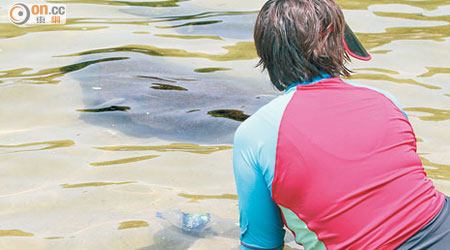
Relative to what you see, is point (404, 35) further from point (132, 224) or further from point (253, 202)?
point (253, 202)

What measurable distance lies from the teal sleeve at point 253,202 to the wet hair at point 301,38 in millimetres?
293

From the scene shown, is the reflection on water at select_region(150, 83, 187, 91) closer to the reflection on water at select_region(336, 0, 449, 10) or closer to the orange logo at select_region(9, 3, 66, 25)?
the orange logo at select_region(9, 3, 66, 25)

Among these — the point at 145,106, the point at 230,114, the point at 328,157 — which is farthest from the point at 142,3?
the point at 328,157

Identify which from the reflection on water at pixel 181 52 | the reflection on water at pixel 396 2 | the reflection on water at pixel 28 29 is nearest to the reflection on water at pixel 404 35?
the reflection on water at pixel 396 2

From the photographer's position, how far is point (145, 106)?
5.02m

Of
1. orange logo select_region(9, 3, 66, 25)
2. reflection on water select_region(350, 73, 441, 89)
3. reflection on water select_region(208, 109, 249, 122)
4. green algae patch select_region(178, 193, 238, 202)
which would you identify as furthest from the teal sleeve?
orange logo select_region(9, 3, 66, 25)

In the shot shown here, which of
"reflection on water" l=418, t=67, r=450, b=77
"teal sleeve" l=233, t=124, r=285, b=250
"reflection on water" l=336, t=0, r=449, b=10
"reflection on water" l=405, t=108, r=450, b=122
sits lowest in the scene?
"reflection on water" l=405, t=108, r=450, b=122

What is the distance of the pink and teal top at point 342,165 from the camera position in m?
2.04

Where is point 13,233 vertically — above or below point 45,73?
below

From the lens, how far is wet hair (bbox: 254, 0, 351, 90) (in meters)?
2.17

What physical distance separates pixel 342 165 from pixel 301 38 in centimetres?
48

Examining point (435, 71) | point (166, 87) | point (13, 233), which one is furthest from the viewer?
A: point (435, 71)

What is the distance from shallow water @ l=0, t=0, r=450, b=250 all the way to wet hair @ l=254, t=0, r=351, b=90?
1237 millimetres

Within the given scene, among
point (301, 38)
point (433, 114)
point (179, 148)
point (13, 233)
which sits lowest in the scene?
point (13, 233)
